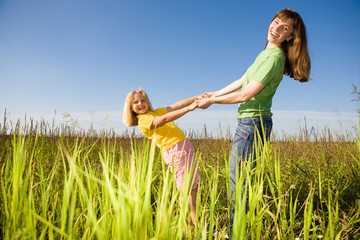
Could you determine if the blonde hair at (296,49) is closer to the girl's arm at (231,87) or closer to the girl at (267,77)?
the girl at (267,77)

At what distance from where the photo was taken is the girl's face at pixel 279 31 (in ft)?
6.98

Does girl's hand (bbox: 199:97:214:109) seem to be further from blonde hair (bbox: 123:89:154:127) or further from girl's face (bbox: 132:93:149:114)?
blonde hair (bbox: 123:89:154:127)

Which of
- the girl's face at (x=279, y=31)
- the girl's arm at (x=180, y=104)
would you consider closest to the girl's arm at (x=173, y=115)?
the girl's arm at (x=180, y=104)

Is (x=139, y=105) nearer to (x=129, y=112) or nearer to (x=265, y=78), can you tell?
(x=129, y=112)

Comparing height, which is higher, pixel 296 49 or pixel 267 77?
pixel 296 49

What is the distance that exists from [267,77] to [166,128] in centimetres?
112

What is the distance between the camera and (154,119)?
A: 2363mm

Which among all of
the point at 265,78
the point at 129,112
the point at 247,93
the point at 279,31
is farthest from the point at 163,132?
the point at 279,31

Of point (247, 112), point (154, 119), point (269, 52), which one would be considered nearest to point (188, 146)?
point (154, 119)

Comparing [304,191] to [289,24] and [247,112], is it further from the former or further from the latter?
[289,24]

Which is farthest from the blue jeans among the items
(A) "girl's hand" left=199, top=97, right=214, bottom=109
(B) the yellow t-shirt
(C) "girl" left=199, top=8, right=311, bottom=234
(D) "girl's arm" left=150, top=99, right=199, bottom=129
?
(B) the yellow t-shirt

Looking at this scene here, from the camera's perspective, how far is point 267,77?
1.92m

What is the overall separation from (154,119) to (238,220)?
4.62 ft

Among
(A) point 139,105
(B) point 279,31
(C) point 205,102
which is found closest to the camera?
(B) point 279,31
